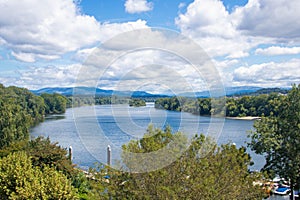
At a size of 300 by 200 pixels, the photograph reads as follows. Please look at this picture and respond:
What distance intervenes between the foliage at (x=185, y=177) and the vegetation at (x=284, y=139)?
10.4ft

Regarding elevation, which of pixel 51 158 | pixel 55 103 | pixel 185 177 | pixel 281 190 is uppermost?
pixel 55 103

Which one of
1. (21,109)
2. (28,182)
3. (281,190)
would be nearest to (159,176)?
(28,182)

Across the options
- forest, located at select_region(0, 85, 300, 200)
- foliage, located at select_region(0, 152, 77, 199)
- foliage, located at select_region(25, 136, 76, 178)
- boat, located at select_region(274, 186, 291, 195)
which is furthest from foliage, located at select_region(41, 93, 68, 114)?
forest, located at select_region(0, 85, 300, 200)

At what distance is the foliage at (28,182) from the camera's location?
9.49 meters

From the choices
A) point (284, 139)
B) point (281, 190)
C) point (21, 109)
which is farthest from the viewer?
point (21, 109)

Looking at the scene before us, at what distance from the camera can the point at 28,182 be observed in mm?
9984

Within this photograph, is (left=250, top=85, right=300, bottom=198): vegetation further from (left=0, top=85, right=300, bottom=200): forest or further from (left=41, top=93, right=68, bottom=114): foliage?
(left=41, top=93, right=68, bottom=114): foliage

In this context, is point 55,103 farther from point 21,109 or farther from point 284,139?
point 284,139

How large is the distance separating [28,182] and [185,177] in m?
4.57

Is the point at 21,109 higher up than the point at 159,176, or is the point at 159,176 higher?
the point at 21,109

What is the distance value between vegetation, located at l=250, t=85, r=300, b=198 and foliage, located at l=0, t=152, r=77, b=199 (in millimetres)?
7099

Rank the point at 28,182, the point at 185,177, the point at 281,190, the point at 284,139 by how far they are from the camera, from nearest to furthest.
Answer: the point at 185,177 < the point at 28,182 < the point at 284,139 < the point at 281,190

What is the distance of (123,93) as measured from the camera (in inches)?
399

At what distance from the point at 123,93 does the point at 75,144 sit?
2506 cm
